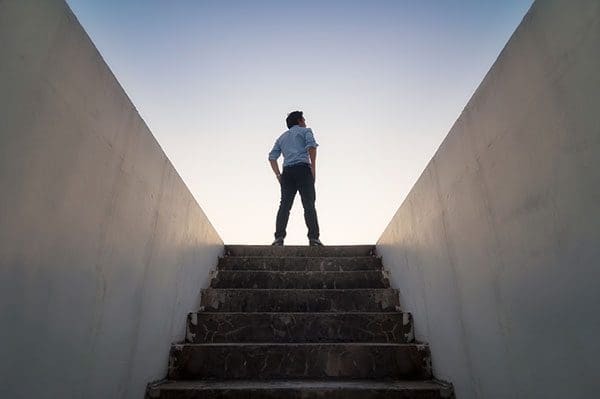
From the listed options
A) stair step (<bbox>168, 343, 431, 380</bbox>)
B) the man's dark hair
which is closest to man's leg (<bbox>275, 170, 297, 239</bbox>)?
the man's dark hair

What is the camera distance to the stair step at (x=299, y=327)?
6.76 feet

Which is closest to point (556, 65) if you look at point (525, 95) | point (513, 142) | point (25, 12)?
point (525, 95)

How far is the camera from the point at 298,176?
3572 mm

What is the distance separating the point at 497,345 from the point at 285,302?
147 centimetres

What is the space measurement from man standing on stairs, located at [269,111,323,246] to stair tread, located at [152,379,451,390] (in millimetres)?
1718

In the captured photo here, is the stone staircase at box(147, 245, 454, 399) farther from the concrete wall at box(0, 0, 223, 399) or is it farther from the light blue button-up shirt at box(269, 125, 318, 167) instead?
the light blue button-up shirt at box(269, 125, 318, 167)

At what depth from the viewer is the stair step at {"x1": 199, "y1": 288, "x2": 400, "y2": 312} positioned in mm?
2342

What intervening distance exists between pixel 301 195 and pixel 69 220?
268cm

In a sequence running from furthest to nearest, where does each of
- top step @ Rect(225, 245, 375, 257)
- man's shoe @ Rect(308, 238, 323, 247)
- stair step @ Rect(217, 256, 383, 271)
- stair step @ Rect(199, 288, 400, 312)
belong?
1. man's shoe @ Rect(308, 238, 323, 247)
2. top step @ Rect(225, 245, 375, 257)
3. stair step @ Rect(217, 256, 383, 271)
4. stair step @ Rect(199, 288, 400, 312)

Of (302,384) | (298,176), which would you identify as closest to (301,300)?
(302,384)

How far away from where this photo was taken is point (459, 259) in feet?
4.87

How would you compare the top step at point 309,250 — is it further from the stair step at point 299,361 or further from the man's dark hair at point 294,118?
the man's dark hair at point 294,118

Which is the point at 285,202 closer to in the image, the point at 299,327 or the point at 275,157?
the point at 275,157

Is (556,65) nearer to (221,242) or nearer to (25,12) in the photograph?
(25,12)
